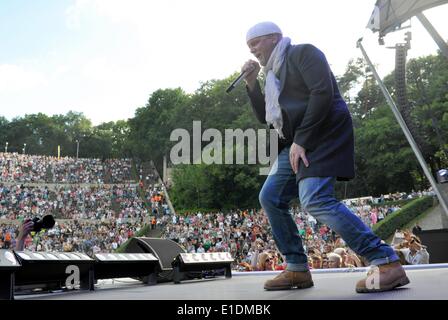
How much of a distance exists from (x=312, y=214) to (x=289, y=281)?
0.40 meters

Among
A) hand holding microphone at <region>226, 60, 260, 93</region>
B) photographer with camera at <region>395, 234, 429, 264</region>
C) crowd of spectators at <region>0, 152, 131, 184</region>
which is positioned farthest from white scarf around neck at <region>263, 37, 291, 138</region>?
crowd of spectators at <region>0, 152, 131, 184</region>

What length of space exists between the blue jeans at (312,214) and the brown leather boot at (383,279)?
0.14 feet

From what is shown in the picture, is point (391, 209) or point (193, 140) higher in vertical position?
point (193, 140)

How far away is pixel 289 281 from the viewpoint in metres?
2.57

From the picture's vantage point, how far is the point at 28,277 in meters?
2.91

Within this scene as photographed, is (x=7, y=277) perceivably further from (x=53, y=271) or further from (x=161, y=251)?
(x=161, y=251)

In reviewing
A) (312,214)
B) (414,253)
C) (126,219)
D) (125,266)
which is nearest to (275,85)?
(312,214)

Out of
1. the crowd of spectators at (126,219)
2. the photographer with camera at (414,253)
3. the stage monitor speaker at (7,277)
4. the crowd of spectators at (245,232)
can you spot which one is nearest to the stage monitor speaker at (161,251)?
the stage monitor speaker at (7,277)

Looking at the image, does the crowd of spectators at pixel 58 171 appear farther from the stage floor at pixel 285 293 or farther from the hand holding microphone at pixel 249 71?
the hand holding microphone at pixel 249 71

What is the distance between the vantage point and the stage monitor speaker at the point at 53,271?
9.37ft

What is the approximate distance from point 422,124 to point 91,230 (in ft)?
65.5
